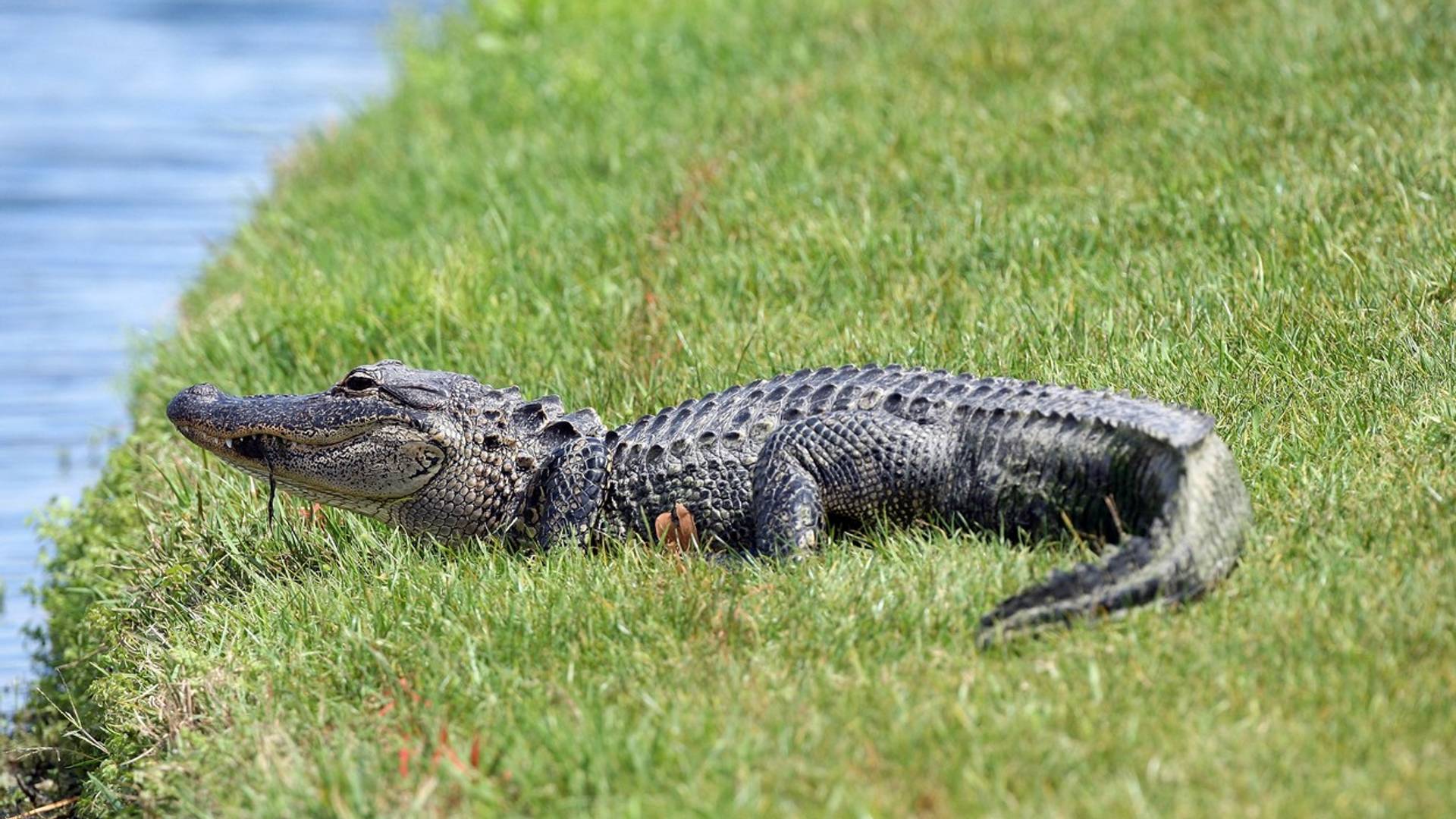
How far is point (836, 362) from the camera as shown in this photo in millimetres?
5879

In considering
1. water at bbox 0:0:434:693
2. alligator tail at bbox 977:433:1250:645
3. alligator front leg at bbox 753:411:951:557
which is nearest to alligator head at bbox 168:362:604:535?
alligator front leg at bbox 753:411:951:557

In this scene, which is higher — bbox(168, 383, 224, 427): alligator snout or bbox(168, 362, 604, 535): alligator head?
bbox(168, 383, 224, 427): alligator snout

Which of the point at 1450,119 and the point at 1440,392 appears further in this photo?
the point at 1450,119

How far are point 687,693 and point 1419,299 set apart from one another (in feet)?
9.59

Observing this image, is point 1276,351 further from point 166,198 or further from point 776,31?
point 166,198

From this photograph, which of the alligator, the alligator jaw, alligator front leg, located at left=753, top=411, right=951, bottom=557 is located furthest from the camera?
the alligator jaw

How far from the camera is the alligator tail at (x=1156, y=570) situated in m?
3.86

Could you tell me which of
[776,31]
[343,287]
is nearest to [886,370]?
[343,287]

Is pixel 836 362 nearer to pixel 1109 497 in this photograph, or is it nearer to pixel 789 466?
pixel 789 466

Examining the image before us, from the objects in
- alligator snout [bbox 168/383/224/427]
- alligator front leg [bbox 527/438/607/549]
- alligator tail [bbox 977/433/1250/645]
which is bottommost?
alligator front leg [bbox 527/438/607/549]

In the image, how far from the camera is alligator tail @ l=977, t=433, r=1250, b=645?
3861mm

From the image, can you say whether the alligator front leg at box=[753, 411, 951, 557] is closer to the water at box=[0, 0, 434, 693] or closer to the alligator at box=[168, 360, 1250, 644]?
the alligator at box=[168, 360, 1250, 644]

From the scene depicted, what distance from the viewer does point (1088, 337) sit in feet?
18.3

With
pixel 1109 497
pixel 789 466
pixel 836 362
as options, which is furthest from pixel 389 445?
pixel 1109 497
